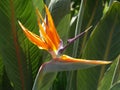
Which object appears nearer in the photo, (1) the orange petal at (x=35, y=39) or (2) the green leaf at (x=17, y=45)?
(1) the orange petal at (x=35, y=39)

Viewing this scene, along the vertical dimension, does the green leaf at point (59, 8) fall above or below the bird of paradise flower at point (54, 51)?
below

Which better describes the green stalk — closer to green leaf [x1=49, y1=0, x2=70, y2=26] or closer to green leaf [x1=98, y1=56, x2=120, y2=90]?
green leaf [x1=49, y1=0, x2=70, y2=26]

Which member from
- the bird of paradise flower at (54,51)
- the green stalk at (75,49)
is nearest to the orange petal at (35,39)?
the bird of paradise flower at (54,51)

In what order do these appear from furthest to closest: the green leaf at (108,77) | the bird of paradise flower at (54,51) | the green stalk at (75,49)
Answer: the green stalk at (75,49) < the green leaf at (108,77) < the bird of paradise flower at (54,51)

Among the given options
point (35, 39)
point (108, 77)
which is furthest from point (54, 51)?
point (108, 77)

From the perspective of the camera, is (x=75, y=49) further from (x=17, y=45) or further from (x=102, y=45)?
(x=17, y=45)

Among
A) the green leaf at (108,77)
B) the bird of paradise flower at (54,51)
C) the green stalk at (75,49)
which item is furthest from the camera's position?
the green stalk at (75,49)

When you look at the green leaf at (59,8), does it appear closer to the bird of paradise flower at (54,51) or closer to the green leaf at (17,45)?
the green leaf at (17,45)

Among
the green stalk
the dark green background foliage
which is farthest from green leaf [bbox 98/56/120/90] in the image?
the green stalk

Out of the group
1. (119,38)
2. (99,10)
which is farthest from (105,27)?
(99,10)
